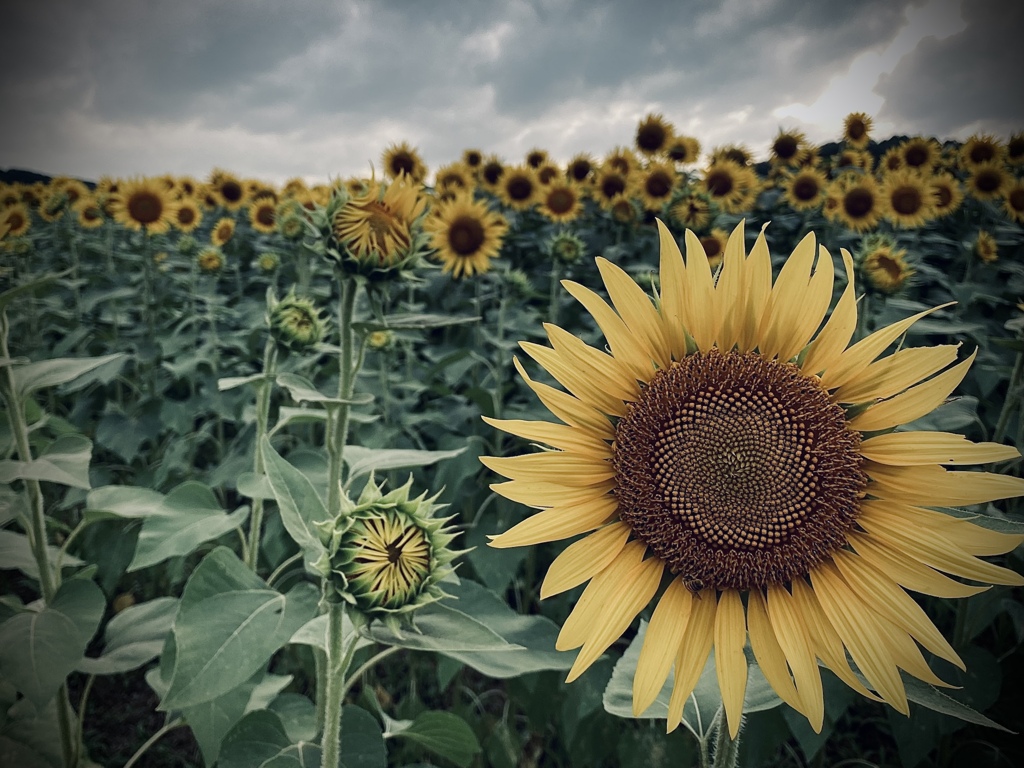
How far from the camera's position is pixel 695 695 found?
971mm

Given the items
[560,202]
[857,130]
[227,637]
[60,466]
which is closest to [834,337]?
[227,637]

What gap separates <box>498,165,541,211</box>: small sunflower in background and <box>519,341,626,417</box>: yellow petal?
174 inches

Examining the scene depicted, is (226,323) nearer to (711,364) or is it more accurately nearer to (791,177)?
(711,364)

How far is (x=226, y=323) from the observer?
4.24 metres

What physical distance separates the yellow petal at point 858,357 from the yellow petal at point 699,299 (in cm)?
15

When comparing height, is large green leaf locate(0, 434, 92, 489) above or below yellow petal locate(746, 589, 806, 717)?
above

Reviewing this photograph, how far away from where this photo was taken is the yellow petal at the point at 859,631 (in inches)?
27.5

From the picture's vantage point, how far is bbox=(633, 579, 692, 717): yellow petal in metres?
0.74

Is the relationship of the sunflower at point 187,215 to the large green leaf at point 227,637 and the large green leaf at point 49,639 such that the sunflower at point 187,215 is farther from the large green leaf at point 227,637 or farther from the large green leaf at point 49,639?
the large green leaf at point 227,637

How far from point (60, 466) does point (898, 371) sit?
145cm

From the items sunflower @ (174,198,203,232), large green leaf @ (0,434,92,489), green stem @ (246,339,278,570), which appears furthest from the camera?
sunflower @ (174,198,203,232)

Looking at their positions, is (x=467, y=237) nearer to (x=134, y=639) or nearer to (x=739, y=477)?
(x=134, y=639)

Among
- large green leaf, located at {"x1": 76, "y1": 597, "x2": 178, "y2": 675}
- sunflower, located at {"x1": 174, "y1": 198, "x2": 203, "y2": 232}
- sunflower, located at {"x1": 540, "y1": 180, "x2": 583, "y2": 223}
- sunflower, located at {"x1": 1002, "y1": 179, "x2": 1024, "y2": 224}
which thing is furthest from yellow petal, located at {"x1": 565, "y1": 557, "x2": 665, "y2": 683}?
sunflower, located at {"x1": 174, "y1": 198, "x2": 203, "y2": 232}

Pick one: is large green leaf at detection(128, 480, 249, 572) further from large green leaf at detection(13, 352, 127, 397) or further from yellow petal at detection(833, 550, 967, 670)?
yellow petal at detection(833, 550, 967, 670)
